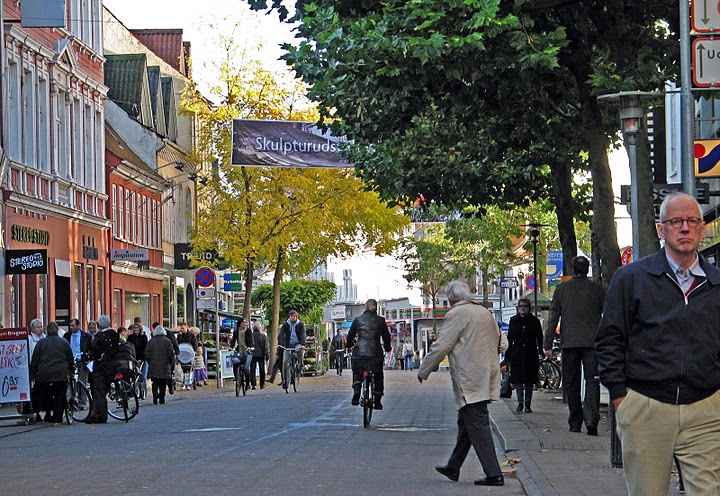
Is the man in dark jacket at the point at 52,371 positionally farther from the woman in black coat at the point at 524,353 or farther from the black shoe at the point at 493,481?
the black shoe at the point at 493,481

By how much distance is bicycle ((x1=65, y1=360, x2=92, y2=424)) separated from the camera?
2358 centimetres

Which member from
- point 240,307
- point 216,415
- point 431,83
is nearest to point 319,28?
point 431,83

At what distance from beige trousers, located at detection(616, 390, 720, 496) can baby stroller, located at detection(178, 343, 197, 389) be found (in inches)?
1315

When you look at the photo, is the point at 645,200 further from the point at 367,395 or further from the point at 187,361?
the point at 187,361

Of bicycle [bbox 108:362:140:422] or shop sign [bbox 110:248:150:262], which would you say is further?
shop sign [bbox 110:248:150:262]

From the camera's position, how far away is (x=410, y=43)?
571 inches

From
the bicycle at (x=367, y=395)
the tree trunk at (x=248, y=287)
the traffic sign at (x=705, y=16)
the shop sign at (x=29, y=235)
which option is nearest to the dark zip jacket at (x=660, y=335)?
the traffic sign at (x=705, y=16)

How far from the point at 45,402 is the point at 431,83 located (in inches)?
417

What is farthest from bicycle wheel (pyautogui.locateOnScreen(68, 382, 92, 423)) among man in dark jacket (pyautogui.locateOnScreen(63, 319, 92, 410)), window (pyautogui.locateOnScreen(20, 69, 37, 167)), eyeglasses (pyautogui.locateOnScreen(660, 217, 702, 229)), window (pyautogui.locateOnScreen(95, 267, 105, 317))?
eyeglasses (pyautogui.locateOnScreen(660, 217, 702, 229))

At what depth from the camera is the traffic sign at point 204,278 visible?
131ft

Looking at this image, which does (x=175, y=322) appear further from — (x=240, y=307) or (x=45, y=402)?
(x=45, y=402)

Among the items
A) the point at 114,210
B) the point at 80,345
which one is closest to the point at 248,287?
the point at 114,210

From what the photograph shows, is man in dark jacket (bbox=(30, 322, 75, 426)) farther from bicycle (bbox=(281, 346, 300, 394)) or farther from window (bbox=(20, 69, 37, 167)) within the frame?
window (bbox=(20, 69, 37, 167))

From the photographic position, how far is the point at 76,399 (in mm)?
25766
